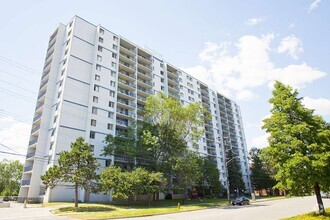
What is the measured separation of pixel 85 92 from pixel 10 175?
5135 cm

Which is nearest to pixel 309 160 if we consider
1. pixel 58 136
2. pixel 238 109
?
pixel 58 136

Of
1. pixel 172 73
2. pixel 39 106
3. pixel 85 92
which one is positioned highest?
pixel 172 73

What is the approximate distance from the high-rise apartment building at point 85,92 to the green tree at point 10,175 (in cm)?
3856

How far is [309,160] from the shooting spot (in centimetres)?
1489

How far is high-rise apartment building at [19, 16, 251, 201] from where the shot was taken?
41.3m

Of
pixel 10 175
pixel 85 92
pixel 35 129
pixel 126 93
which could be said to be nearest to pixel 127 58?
pixel 126 93

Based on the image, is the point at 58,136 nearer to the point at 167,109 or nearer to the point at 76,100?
the point at 76,100

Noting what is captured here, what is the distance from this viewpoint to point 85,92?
46031 millimetres

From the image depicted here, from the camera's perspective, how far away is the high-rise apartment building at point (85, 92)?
41.3m

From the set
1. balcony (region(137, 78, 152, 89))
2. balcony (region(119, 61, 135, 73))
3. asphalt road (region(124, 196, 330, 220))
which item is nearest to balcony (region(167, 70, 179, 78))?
balcony (region(137, 78, 152, 89))

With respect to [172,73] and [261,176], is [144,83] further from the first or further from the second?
[261,176]

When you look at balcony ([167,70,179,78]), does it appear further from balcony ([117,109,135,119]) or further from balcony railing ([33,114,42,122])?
balcony railing ([33,114,42,122])

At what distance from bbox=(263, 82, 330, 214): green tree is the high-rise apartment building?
27.8 meters

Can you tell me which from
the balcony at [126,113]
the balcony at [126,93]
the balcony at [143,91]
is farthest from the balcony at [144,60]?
the balcony at [126,113]
